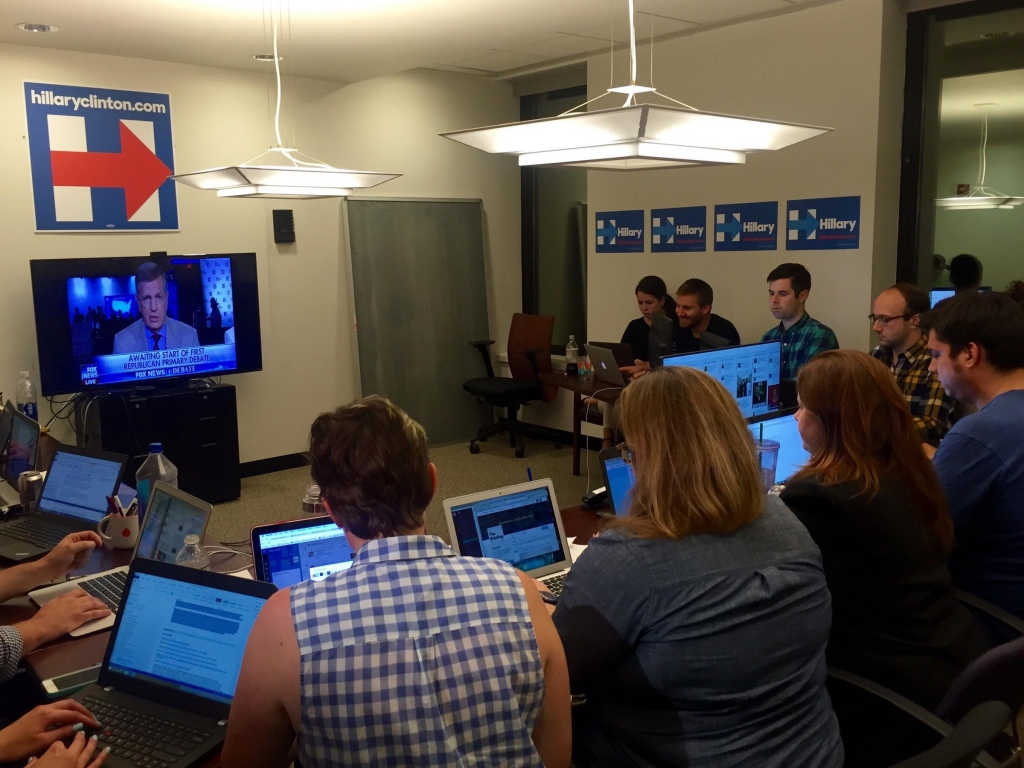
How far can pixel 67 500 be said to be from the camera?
8.19 feet

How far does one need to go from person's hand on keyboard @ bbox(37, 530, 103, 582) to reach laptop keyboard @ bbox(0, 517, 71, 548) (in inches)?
14.3

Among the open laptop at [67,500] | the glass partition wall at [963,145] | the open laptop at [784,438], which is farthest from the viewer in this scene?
the glass partition wall at [963,145]

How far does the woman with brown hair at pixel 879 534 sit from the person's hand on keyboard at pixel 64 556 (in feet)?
5.35

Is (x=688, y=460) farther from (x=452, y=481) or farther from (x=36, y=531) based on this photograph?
(x=452, y=481)

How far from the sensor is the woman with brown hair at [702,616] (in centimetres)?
135

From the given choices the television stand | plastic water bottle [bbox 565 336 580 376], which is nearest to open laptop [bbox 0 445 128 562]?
the television stand

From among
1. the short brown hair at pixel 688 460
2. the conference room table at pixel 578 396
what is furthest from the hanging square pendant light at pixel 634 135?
the conference room table at pixel 578 396

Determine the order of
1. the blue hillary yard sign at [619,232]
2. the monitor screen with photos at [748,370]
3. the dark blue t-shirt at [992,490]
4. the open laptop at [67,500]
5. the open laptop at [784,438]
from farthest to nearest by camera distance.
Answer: the blue hillary yard sign at [619,232], the monitor screen with photos at [748,370], the open laptop at [784,438], the open laptop at [67,500], the dark blue t-shirt at [992,490]

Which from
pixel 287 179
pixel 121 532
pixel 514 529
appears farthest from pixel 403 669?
pixel 287 179

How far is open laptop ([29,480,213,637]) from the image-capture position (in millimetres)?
2008

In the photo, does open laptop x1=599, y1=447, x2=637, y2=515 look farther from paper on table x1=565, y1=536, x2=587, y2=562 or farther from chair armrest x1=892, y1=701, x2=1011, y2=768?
chair armrest x1=892, y1=701, x2=1011, y2=768

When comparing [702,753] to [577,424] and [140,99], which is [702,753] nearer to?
[577,424]

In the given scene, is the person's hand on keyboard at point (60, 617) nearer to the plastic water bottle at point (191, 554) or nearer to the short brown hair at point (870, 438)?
the plastic water bottle at point (191, 554)

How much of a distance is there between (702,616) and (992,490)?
3.86ft
